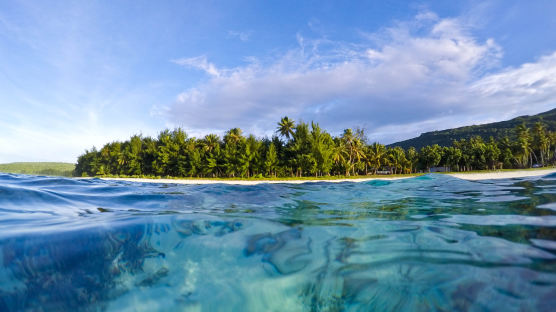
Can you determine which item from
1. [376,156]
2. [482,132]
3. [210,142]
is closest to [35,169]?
[210,142]

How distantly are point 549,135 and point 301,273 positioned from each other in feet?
315

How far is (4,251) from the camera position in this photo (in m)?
1.96

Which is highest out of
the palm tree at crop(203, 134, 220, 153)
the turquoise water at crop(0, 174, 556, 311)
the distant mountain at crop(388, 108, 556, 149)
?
the distant mountain at crop(388, 108, 556, 149)

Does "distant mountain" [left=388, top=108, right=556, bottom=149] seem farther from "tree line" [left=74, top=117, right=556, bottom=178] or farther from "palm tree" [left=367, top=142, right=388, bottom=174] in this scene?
"palm tree" [left=367, top=142, right=388, bottom=174]

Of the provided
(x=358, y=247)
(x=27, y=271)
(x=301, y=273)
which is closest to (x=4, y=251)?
(x=27, y=271)

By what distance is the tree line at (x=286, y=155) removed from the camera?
40.9 metres

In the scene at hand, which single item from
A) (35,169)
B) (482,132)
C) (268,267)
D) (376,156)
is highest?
(482,132)

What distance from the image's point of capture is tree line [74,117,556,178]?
40.9 metres

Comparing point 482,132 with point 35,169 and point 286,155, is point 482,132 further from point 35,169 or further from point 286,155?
point 35,169

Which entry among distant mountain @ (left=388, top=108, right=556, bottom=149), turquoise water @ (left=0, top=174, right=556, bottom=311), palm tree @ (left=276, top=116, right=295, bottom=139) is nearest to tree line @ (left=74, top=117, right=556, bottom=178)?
palm tree @ (left=276, top=116, right=295, bottom=139)

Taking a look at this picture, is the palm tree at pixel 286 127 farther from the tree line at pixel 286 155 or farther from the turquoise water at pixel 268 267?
the turquoise water at pixel 268 267

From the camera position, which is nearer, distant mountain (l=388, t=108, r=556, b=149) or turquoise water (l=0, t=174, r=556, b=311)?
turquoise water (l=0, t=174, r=556, b=311)

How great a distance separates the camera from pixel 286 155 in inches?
1684

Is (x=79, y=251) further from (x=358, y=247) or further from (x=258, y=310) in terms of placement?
(x=358, y=247)
